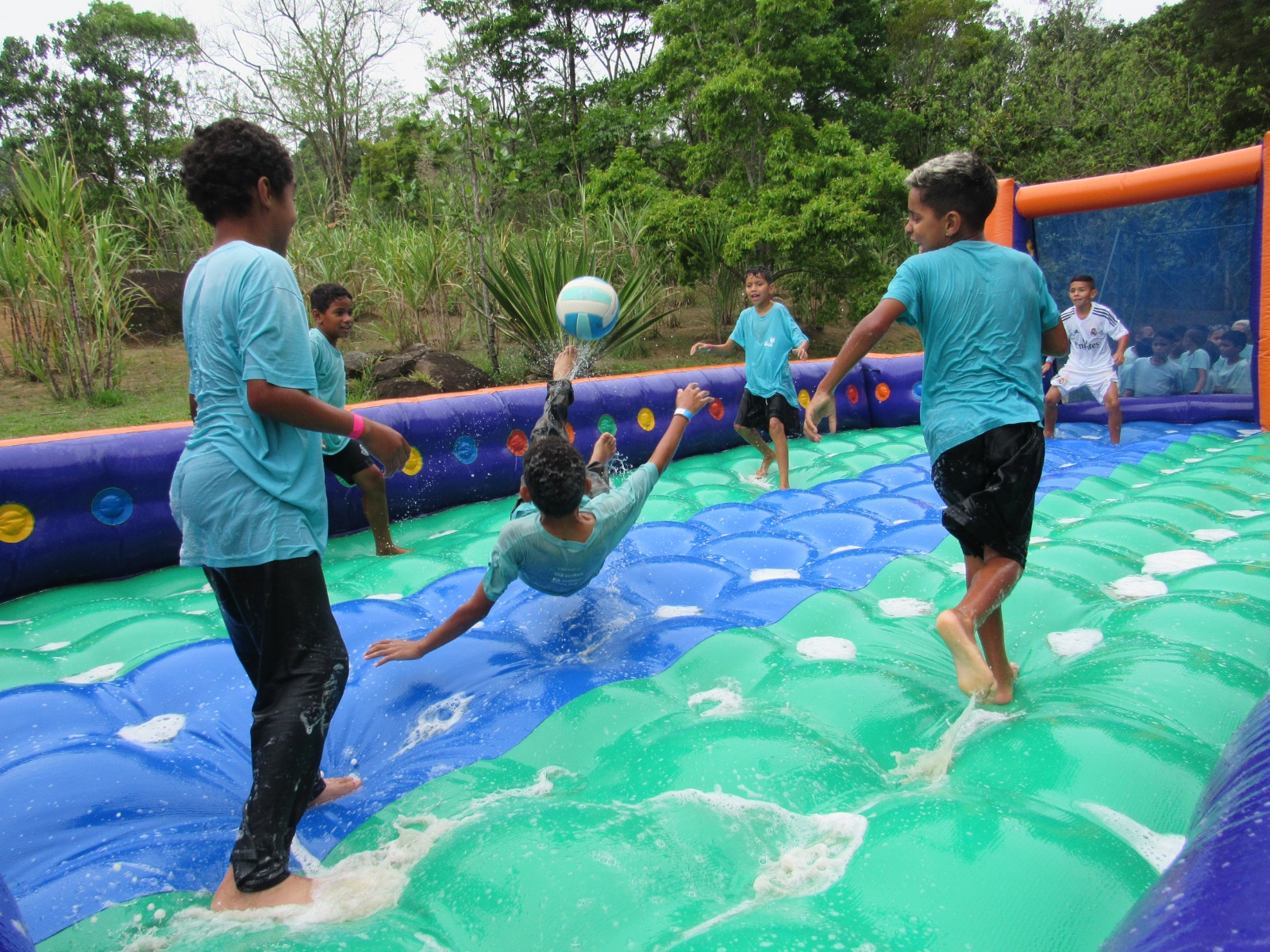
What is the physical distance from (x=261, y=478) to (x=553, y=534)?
1148mm

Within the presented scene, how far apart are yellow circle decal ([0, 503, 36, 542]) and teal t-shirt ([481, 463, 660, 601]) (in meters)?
2.70

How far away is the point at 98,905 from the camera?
1722 mm

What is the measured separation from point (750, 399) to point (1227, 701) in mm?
4123

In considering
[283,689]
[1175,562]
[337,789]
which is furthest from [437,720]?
[1175,562]

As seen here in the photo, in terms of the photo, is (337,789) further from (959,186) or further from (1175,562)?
(1175,562)

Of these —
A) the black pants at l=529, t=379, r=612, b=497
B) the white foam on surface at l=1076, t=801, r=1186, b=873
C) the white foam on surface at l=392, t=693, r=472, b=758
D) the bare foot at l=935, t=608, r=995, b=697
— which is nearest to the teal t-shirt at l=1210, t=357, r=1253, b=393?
the black pants at l=529, t=379, r=612, b=497

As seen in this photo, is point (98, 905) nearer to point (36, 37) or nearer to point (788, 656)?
point (788, 656)

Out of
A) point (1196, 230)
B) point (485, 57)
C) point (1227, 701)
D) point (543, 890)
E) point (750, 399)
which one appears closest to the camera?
point (543, 890)

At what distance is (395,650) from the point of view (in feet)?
8.45

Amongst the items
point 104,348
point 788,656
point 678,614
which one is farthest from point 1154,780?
point 104,348

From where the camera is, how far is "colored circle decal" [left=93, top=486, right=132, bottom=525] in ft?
14.2

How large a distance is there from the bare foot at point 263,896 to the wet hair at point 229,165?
1406mm

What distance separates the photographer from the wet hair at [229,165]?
1.85 meters

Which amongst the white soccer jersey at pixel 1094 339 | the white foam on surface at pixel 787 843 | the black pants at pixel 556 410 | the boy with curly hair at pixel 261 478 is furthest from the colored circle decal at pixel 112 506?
the white soccer jersey at pixel 1094 339
